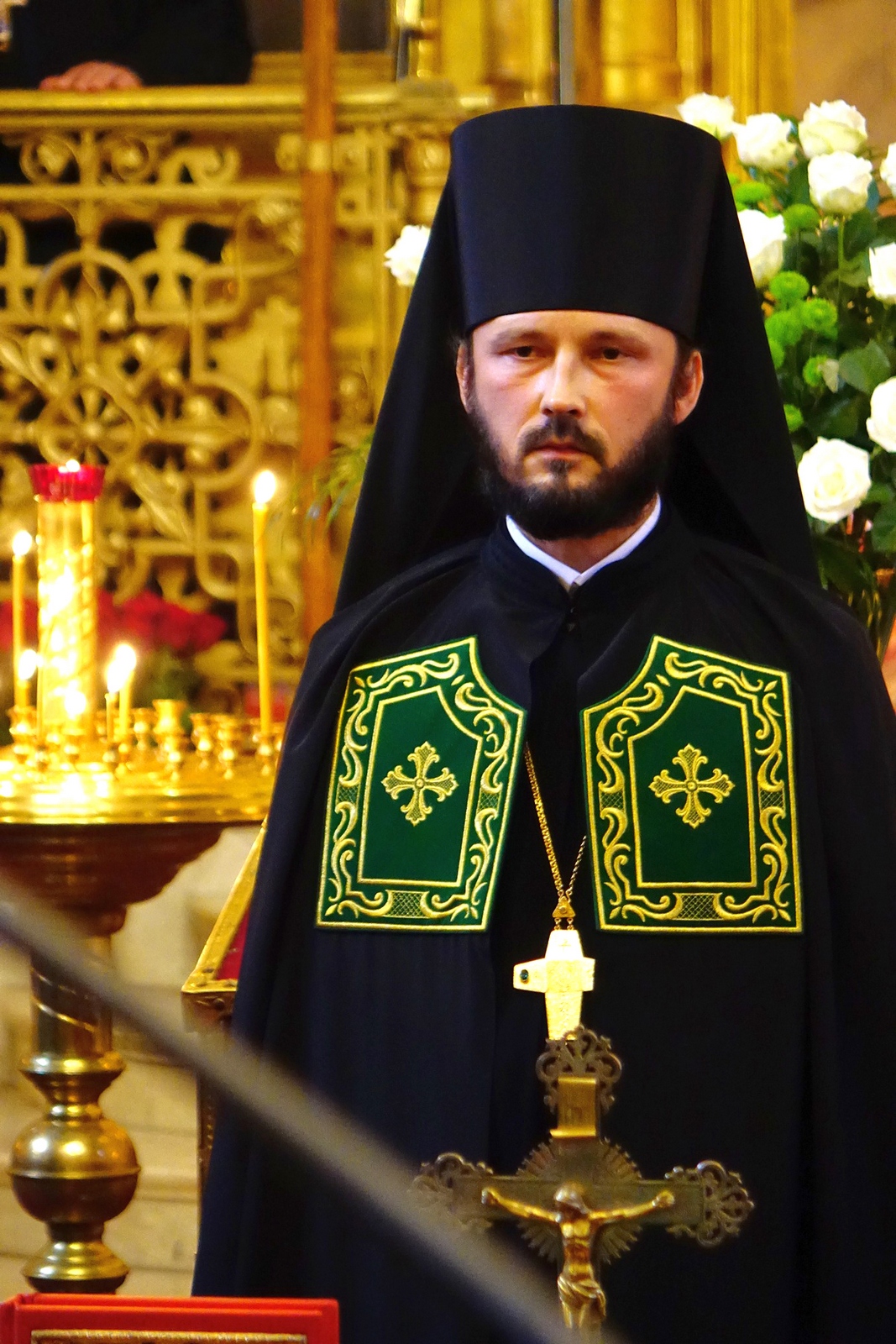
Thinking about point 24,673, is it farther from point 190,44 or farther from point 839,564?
point 190,44

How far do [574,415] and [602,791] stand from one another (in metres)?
0.40

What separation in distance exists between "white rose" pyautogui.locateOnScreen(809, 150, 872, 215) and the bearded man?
1.43 ft

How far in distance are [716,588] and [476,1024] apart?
0.57m

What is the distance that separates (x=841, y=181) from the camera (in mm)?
2600

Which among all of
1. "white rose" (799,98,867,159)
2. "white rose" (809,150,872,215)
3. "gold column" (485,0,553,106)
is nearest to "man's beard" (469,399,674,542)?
"white rose" (809,150,872,215)

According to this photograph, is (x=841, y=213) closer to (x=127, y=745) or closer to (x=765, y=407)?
(x=765, y=407)

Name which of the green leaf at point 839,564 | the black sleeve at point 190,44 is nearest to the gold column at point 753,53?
the black sleeve at point 190,44

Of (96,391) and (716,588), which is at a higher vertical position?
(96,391)

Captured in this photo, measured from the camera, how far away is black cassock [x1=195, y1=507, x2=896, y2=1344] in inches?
77.7

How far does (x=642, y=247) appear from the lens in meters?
2.11

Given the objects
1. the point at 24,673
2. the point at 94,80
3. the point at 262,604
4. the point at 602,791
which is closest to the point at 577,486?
the point at 602,791

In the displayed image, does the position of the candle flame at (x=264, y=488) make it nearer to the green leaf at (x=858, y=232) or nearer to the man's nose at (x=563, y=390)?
the man's nose at (x=563, y=390)

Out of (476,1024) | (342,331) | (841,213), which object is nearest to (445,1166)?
(476,1024)

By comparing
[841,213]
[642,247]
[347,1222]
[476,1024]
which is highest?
[841,213]
